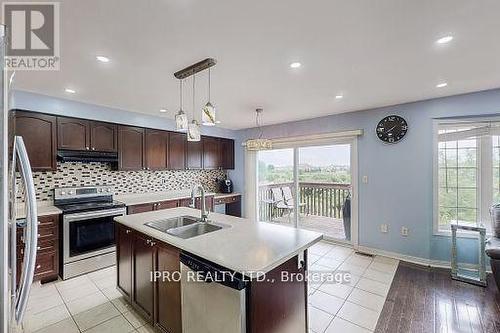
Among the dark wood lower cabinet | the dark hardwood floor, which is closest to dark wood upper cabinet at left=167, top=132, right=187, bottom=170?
the dark wood lower cabinet

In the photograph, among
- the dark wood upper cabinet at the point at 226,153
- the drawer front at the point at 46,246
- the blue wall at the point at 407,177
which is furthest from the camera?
the dark wood upper cabinet at the point at 226,153

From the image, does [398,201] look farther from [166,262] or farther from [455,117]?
[166,262]

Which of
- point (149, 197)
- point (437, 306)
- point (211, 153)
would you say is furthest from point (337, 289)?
point (211, 153)

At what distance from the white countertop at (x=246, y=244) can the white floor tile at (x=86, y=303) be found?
3.01ft

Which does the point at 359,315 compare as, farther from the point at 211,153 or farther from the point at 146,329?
the point at 211,153

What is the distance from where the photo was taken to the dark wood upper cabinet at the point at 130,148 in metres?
3.68

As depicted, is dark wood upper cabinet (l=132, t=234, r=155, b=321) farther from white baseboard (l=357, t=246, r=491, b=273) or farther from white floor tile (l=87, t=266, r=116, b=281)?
white baseboard (l=357, t=246, r=491, b=273)

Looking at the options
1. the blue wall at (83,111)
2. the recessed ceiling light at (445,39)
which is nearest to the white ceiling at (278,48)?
the recessed ceiling light at (445,39)

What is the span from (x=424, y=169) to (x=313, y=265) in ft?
6.81

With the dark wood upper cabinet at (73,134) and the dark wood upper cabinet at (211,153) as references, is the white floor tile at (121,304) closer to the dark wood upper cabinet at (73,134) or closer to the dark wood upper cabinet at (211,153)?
the dark wood upper cabinet at (73,134)

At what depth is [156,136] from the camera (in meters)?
4.17

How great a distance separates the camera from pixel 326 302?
2.40 m

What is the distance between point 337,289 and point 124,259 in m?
2.34

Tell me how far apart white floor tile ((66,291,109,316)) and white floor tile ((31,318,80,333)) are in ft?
0.42
